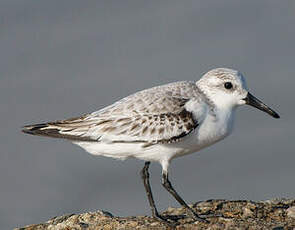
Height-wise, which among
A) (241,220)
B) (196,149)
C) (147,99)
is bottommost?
(241,220)

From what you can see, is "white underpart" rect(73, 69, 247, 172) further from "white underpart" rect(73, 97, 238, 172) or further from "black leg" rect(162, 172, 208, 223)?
"black leg" rect(162, 172, 208, 223)

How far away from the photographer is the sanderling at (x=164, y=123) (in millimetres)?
10125

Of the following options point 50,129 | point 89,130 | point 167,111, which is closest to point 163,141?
point 167,111

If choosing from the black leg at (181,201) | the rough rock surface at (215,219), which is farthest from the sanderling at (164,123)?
the rough rock surface at (215,219)

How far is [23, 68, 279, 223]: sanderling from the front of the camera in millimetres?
10125

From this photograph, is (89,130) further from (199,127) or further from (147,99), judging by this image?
(199,127)

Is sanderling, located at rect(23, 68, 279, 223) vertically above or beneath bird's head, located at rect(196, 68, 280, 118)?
beneath

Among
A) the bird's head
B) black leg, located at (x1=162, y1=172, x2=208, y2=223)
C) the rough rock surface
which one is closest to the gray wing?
the bird's head

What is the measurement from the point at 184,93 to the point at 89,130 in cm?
158

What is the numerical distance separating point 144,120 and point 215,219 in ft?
6.02

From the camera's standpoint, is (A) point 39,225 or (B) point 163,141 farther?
(A) point 39,225

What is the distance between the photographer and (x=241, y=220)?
9859mm

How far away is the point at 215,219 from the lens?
10023mm

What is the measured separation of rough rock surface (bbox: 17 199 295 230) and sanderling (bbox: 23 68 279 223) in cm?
25
